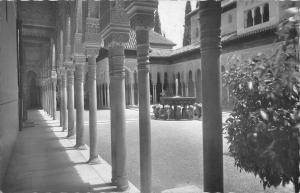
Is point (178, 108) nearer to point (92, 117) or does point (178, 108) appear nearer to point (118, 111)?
point (92, 117)

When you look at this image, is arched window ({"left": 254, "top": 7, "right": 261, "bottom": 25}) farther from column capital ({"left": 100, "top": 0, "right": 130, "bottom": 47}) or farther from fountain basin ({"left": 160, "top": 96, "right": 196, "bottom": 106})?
column capital ({"left": 100, "top": 0, "right": 130, "bottom": 47})

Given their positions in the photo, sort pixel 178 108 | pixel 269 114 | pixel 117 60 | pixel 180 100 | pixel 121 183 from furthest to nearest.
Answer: pixel 178 108 → pixel 180 100 → pixel 117 60 → pixel 121 183 → pixel 269 114

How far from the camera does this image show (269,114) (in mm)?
2258

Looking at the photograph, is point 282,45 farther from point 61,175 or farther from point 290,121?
point 61,175

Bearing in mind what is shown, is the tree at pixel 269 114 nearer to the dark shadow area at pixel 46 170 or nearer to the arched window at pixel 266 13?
the dark shadow area at pixel 46 170

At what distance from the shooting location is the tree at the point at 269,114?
2053mm

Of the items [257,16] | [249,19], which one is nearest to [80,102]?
[257,16]

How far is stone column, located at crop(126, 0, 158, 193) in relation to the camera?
3.91m

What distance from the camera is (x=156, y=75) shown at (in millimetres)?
31094

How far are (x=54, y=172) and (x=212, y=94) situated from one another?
4061 mm

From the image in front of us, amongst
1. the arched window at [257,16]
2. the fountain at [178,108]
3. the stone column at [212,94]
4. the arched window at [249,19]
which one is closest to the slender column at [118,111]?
the stone column at [212,94]

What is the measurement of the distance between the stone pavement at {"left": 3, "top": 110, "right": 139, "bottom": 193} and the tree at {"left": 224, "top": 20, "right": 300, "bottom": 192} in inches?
103

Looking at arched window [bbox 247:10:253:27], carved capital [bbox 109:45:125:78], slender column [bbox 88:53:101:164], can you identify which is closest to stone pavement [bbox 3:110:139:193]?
slender column [bbox 88:53:101:164]

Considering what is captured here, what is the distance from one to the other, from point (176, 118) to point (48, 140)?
775cm
